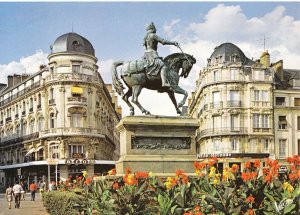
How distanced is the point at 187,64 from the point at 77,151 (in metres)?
42.4

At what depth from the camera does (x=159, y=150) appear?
47.1 ft

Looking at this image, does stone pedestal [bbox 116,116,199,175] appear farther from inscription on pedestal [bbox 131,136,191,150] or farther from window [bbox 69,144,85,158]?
window [bbox 69,144,85,158]

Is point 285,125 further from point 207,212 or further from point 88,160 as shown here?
point 207,212

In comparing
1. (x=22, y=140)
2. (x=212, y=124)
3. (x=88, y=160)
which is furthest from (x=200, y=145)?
(x=22, y=140)

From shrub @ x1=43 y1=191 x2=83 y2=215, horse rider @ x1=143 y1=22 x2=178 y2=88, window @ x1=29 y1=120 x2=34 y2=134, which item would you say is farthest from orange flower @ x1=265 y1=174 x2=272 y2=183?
window @ x1=29 y1=120 x2=34 y2=134

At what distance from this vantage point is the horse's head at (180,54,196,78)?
15352 mm

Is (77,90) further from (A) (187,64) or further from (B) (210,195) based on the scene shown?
(B) (210,195)

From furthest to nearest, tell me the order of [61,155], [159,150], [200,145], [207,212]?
[200,145], [61,155], [159,150], [207,212]

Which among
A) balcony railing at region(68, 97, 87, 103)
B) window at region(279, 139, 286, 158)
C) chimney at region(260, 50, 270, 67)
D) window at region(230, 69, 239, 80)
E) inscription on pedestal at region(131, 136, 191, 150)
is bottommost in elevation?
window at region(279, 139, 286, 158)

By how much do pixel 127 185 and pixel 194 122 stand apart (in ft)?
21.1

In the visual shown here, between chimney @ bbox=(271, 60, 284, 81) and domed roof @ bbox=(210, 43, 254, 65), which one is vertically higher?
domed roof @ bbox=(210, 43, 254, 65)

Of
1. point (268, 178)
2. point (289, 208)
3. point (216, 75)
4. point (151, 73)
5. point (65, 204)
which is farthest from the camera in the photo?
point (216, 75)

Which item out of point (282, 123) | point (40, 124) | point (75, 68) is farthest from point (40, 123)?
point (282, 123)

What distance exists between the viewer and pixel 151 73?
14.8m
